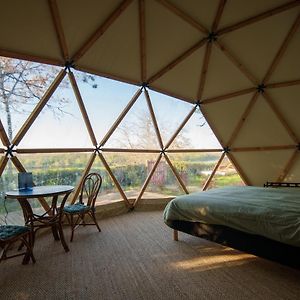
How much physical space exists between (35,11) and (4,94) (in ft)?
4.88

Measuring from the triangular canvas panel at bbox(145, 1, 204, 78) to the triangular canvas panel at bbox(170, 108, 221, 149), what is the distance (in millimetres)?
2124

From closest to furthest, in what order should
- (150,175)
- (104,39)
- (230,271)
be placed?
(230,271) < (104,39) < (150,175)

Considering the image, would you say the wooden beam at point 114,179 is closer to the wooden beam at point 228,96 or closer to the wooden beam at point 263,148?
the wooden beam at point 228,96

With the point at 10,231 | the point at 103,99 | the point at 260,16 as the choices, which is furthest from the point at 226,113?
the point at 10,231

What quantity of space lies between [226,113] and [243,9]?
114 inches

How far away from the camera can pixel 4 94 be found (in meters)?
4.21

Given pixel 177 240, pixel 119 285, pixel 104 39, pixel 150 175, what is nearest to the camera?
pixel 119 285

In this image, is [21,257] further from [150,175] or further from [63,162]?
[150,175]

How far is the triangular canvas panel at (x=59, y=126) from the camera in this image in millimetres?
4660

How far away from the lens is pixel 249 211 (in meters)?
3.03

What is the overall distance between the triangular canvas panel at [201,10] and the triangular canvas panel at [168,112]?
215 cm

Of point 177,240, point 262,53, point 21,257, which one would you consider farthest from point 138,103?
point 21,257

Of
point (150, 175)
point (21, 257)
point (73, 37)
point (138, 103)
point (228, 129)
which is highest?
point (73, 37)

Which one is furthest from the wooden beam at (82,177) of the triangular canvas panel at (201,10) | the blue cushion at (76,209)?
the triangular canvas panel at (201,10)
